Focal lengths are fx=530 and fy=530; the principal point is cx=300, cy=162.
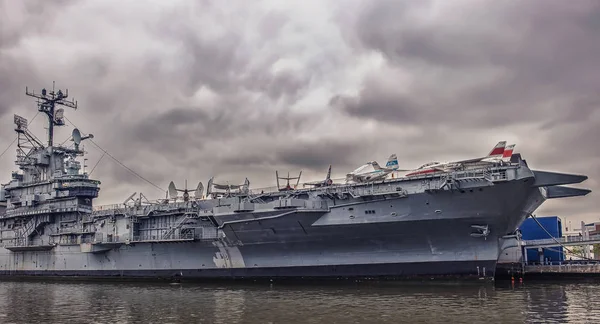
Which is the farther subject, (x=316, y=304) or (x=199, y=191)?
(x=199, y=191)

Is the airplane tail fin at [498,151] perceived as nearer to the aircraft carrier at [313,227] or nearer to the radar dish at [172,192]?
the aircraft carrier at [313,227]

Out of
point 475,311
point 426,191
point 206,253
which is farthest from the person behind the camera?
point 206,253

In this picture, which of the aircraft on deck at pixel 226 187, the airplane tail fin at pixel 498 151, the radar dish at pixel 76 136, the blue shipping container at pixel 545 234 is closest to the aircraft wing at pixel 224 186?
the aircraft on deck at pixel 226 187

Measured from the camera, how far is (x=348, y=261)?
23453 millimetres

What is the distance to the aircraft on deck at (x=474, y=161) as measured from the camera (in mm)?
21027

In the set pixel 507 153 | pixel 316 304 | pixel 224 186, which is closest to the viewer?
pixel 316 304

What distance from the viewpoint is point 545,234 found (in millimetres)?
31859

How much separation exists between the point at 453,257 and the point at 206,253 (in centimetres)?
1220

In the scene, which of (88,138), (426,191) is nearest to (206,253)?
(426,191)

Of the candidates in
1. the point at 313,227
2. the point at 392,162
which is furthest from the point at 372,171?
the point at 313,227

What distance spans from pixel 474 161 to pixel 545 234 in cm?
1371

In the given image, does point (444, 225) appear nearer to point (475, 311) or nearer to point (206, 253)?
point (475, 311)

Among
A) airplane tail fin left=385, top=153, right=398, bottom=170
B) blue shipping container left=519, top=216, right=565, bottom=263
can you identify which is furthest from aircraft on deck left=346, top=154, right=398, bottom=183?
blue shipping container left=519, top=216, right=565, bottom=263

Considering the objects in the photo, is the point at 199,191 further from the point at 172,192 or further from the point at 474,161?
the point at 474,161
